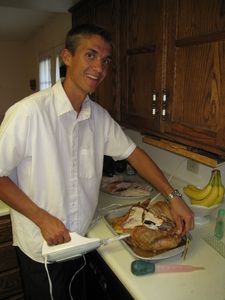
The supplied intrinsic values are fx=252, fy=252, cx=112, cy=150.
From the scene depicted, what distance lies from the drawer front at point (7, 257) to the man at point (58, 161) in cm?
36

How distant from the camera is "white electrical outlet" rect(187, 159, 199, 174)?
1.47 metres

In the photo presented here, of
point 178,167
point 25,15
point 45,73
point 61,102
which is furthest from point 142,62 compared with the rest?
point 45,73

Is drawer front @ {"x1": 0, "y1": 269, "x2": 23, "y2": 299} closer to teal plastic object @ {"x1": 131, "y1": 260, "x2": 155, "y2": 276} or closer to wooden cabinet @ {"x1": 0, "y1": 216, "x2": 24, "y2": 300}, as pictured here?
wooden cabinet @ {"x1": 0, "y1": 216, "x2": 24, "y2": 300}

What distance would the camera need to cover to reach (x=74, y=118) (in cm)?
107

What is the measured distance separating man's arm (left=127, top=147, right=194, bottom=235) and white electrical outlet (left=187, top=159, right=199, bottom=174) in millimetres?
320

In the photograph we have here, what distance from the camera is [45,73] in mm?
4332

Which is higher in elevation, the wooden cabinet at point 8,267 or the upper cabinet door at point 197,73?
the upper cabinet door at point 197,73

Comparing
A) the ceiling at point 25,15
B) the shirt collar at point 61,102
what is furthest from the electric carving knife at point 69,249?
the ceiling at point 25,15

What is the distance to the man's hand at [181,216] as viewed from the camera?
1.03 metres

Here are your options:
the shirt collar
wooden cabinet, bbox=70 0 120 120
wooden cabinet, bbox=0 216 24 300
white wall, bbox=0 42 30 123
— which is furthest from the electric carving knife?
white wall, bbox=0 42 30 123

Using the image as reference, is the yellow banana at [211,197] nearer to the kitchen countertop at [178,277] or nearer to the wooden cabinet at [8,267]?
the kitchen countertop at [178,277]

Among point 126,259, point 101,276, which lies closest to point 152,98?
point 126,259

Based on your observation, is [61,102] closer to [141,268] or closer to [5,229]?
[141,268]

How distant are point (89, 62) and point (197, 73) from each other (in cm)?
43
